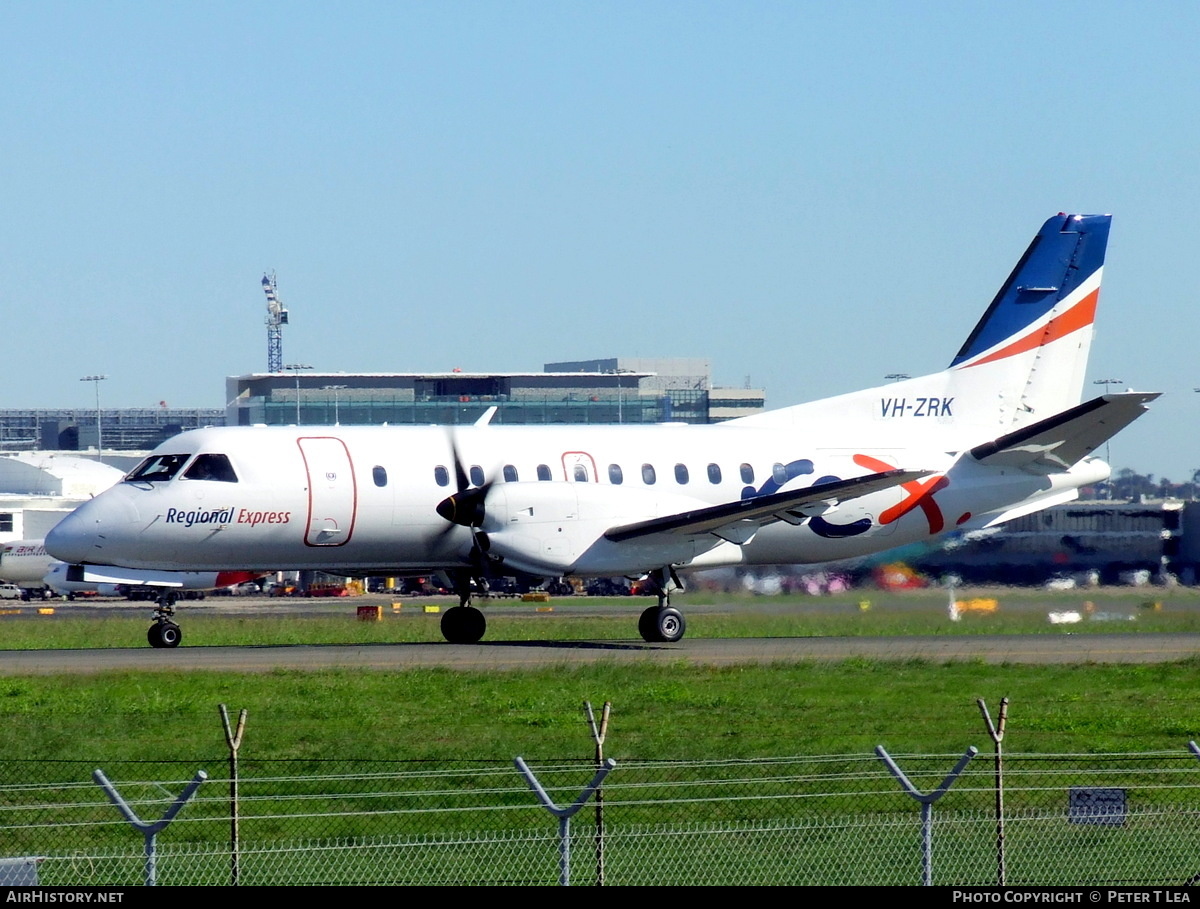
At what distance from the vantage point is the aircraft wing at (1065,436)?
29188 millimetres

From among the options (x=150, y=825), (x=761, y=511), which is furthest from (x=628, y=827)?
(x=761, y=511)

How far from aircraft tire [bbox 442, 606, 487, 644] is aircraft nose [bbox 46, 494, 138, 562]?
651 centimetres

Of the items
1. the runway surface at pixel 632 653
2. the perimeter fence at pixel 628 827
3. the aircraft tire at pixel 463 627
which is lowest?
the perimeter fence at pixel 628 827

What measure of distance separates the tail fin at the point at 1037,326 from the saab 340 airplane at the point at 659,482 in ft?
0.14

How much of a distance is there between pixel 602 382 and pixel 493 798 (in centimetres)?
12172

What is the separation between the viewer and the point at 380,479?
29.0m

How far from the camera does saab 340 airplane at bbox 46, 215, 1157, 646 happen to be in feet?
92.6

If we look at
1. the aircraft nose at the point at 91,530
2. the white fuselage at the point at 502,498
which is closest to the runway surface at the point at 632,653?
the white fuselage at the point at 502,498

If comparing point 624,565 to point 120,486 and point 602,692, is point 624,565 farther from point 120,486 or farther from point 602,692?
point 120,486

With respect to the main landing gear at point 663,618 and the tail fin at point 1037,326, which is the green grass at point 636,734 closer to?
the main landing gear at point 663,618

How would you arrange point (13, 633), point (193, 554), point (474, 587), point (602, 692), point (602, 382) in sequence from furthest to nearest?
point (602, 382) < point (13, 633) < point (474, 587) < point (193, 554) < point (602, 692)

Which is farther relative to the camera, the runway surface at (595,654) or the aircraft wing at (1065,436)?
the aircraft wing at (1065,436)
